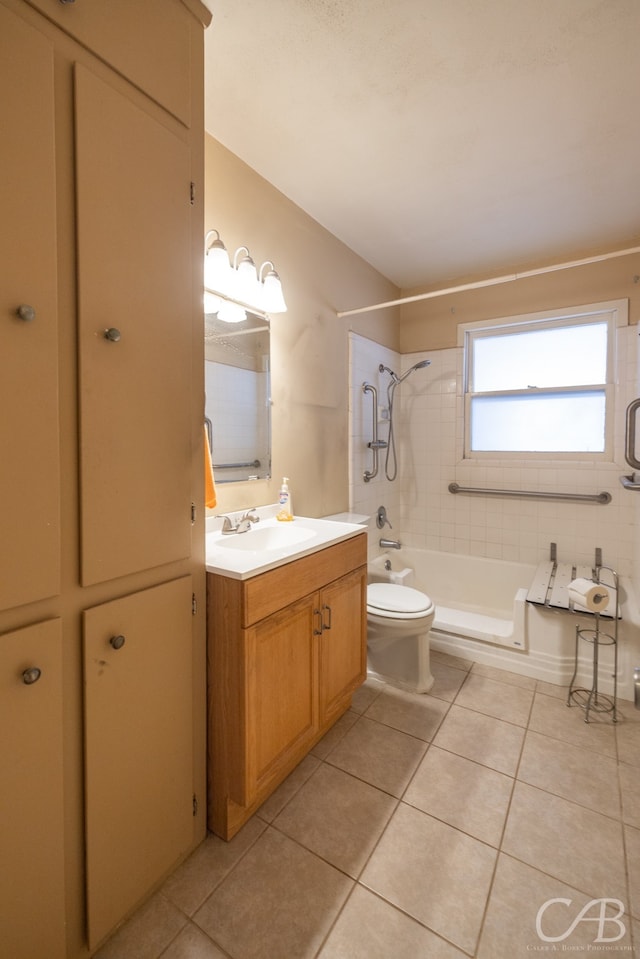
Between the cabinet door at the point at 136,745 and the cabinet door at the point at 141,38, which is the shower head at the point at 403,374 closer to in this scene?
the cabinet door at the point at 141,38

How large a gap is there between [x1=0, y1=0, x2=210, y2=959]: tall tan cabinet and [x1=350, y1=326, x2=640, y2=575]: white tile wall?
1.69 m

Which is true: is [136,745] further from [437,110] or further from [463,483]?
[463,483]

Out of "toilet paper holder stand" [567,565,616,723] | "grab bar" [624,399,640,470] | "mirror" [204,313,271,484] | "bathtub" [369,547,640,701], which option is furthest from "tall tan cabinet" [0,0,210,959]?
"grab bar" [624,399,640,470]

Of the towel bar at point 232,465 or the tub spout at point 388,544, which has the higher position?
the towel bar at point 232,465

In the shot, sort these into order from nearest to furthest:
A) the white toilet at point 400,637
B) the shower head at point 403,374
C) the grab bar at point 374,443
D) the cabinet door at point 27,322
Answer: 1. the cabinet door at point 27,322
2. the white toilet at point 400,637
3. the grab bar at point 374,443
4. the shower head at point 403,374

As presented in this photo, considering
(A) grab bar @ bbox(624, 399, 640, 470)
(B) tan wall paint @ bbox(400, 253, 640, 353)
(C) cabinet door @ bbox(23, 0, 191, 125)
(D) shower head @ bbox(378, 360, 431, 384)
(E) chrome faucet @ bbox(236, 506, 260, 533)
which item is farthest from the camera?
(D) shower head @ bbox(378, 360, 431, 384)

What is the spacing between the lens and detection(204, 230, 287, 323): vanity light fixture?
1.61 metres

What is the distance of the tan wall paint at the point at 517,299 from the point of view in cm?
258

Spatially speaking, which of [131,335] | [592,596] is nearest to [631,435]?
[592,596]

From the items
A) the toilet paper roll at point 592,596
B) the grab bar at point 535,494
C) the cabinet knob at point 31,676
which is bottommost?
the toilet paper roll at point 592,596

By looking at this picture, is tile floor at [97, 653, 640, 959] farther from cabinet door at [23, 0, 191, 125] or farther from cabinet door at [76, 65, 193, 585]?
cabinet door at [23, 0, 191, 125]

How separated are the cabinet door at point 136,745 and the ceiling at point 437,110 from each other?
1.73m

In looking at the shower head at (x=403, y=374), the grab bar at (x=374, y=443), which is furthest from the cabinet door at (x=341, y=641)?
the shower head at (x=403, y=374)

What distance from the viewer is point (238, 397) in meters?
1.88
